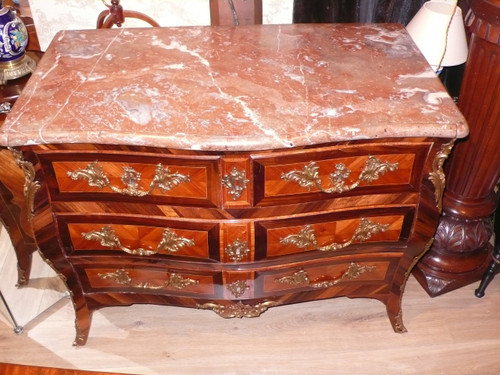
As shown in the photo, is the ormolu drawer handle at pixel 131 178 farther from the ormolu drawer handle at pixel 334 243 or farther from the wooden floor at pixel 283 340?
the wooden floor at pixel 283 340

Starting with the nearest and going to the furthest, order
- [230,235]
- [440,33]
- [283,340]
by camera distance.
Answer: [230,235] → [440,33] → [283,340]

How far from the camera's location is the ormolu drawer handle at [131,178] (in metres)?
1.38

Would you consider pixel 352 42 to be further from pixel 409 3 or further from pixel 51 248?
pixel 51 248

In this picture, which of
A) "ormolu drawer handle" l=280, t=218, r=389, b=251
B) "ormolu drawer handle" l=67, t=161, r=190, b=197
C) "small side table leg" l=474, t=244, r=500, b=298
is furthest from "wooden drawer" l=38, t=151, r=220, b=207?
"small side table leg" l=474, t=244, r=500, b=298

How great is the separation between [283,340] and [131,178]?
95cm

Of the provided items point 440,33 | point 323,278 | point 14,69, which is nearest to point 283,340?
point 323,278

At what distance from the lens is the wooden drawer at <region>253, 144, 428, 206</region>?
1.37 meters

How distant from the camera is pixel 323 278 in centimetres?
174

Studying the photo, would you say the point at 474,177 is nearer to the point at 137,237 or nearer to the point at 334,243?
the point at 334,243

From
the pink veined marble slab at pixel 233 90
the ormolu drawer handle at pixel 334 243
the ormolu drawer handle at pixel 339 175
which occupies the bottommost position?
the ormolu drawer handle at pixel 334 243

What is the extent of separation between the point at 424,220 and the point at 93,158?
0.97 m

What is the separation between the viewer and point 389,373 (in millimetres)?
1882

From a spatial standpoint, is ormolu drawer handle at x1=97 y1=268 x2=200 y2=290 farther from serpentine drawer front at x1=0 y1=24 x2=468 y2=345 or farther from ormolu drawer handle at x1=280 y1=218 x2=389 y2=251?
ormolu drawer handle at x1=280 y1=218 x2=389 y2=251

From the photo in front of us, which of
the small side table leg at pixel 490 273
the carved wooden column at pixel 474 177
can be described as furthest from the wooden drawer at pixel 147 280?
the small side table leg at pixel 490 273
